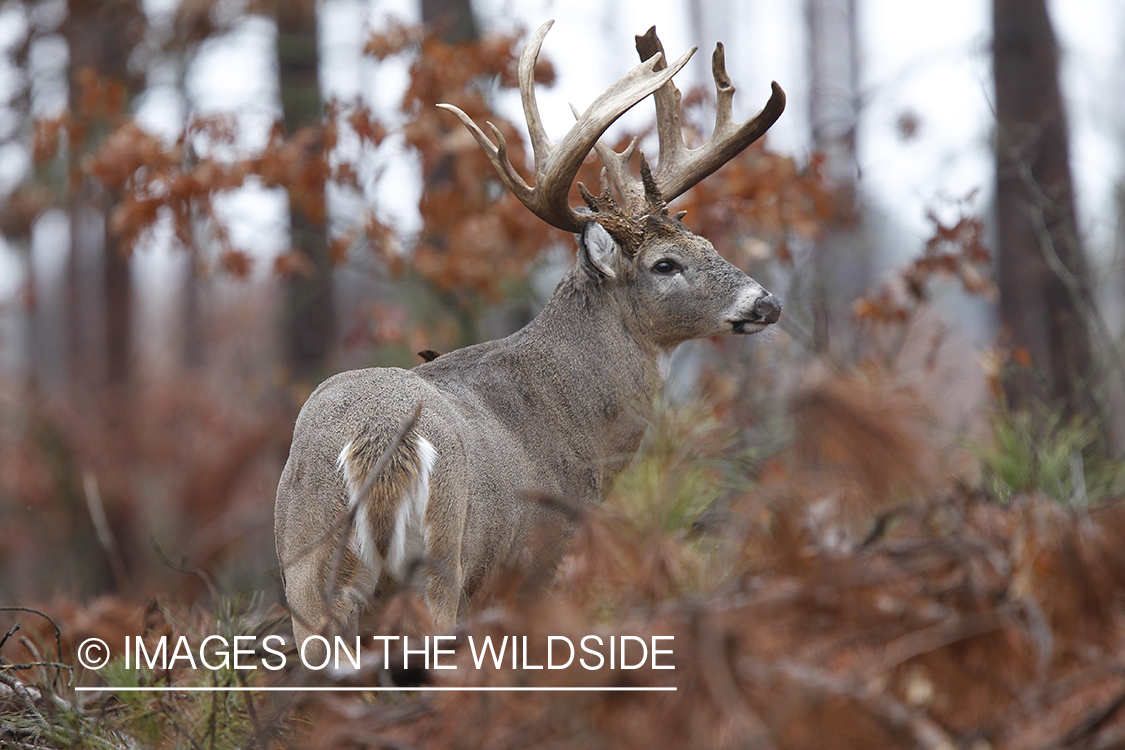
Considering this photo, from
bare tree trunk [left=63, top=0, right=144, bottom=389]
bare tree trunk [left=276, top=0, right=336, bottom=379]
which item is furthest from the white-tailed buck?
→ bare tree trunk [left=276, top=0, right=336, bottom=379]

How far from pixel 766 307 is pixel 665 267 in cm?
53

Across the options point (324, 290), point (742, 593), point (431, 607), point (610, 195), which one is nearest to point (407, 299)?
point (324, 290)

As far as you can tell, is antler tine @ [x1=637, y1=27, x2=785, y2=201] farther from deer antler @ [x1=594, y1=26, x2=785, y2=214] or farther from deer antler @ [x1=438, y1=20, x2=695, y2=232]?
deer antler @ [x1=438, y1=20, x2=695, y2=232]

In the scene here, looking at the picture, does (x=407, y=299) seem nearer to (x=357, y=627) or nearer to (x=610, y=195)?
(x=610, y=195)

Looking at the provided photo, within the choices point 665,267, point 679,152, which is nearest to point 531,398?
point 665,267

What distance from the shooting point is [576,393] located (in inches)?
188

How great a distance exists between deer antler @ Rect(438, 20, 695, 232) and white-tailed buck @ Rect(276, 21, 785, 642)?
0.03 ft

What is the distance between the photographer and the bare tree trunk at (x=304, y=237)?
34.5ft

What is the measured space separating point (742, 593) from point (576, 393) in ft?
7.96

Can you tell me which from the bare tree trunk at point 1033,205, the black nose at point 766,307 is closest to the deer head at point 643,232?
the black nose at point 766,307

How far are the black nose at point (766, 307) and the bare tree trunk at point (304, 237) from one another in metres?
5.82

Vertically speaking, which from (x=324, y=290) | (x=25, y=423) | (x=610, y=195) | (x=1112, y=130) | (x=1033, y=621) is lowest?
(x=1033, y=621)

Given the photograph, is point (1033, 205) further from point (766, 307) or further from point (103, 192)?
point (103, 192)

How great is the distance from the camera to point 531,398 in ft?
15.3
